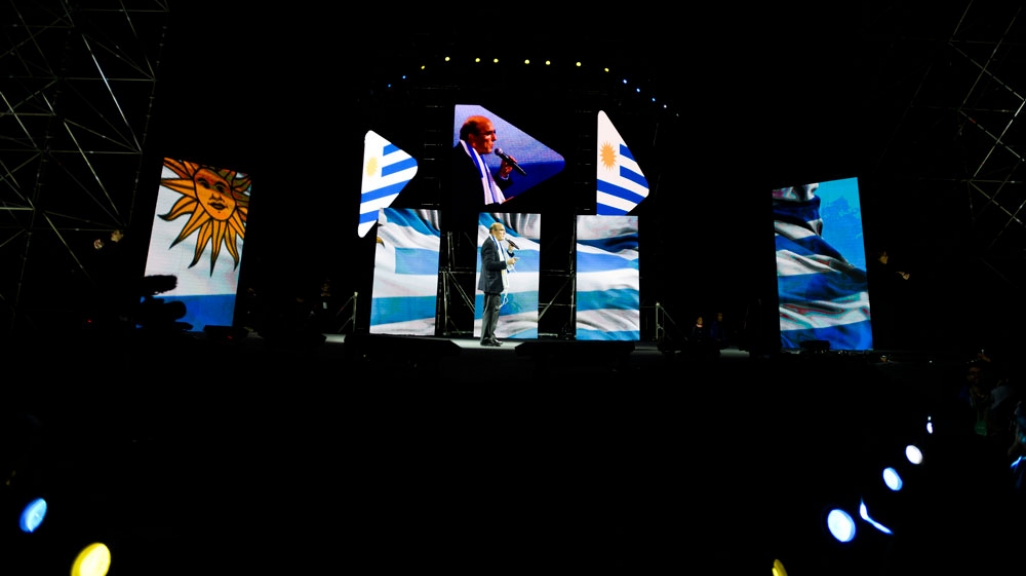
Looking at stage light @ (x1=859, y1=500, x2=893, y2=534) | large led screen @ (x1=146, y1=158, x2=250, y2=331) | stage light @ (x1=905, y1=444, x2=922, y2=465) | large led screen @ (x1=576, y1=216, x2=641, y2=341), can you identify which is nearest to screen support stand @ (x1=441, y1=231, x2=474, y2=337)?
large led screen @ (x1=576, y1=216, x2=641, y2=341)

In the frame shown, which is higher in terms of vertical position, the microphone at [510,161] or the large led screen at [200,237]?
the microphone at [510,161]

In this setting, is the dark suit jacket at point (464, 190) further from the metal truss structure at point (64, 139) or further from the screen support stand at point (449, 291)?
the metal truss structure at point (64, 139)

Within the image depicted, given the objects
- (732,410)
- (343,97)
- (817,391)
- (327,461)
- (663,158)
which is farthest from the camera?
(663,158)

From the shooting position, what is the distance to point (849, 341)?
22.0 feet

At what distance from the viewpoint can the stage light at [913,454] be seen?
1704 millimetres

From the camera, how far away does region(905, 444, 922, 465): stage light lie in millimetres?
1704

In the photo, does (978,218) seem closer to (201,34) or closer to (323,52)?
(323,52)

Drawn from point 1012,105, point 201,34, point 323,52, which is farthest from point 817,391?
point 201,34

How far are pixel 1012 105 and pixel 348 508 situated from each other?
996cm

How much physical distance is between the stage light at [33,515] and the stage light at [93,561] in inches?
6.2

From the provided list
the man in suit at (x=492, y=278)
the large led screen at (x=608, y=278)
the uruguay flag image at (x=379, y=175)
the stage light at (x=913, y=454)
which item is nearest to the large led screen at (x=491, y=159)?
the uruguay flag image at (x=379, y=175)

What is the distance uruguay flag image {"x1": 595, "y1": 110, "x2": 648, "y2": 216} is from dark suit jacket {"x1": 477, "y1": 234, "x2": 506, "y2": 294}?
2.91 metres

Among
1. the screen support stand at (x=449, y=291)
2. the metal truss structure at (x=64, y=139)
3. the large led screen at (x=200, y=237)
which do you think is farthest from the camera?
the screen support stand at (x=449, y=291)

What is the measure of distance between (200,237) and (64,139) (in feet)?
6.44
